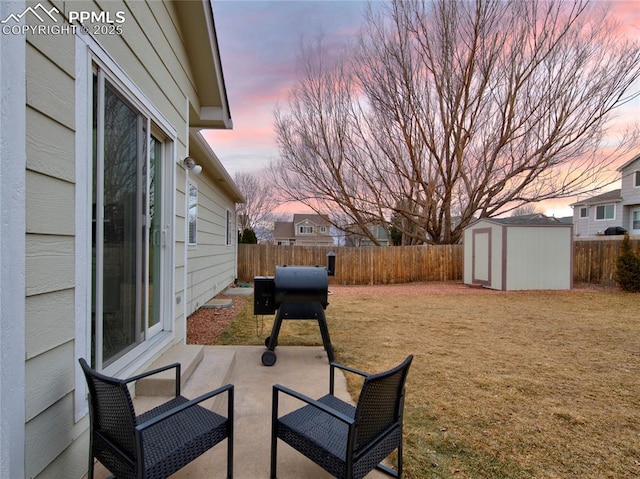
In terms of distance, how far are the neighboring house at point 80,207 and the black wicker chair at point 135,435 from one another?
185mm

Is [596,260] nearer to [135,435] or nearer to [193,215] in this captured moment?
[193,215]

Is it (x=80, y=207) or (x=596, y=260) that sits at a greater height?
(x=80, y=207)

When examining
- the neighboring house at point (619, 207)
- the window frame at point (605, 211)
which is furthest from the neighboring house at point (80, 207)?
the window frame at point (605, 211)


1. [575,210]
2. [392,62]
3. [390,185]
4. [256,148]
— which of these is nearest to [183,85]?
[392,62]

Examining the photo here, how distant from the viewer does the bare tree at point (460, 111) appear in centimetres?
1312

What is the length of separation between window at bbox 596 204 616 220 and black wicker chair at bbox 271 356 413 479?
Result: 27.8m

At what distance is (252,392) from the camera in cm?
329

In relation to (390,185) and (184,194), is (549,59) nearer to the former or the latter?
(390,185)

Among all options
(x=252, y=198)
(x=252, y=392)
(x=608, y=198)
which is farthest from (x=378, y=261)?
(x=608, y=198)

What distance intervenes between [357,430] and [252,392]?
1836mm

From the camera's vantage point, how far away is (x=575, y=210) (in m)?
27.4

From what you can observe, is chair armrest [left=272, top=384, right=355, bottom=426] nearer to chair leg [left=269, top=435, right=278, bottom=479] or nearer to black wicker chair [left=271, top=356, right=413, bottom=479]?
black wicker chair [left=271, top=356, right=413, bottom=479]

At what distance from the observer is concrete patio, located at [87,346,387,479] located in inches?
85.1

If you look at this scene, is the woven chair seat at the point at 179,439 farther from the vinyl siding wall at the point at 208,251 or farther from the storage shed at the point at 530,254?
the storage shed at the point at 530,254
